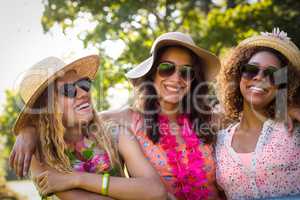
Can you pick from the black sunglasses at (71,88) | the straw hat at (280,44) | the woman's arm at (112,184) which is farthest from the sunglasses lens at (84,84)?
the straw hat at (280,44)

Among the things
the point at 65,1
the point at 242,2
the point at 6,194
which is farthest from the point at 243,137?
the point at 6,194

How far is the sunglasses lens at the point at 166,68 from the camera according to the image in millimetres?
3152

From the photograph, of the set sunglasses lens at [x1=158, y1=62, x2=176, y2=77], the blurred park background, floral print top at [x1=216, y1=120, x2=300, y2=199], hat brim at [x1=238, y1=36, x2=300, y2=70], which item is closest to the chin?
floral print top at [x1=216, y1=120, x2=300, y2=199]

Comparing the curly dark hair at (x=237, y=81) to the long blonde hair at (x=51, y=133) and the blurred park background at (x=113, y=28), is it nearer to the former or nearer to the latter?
the long blonde hair at (x=51, y=133)

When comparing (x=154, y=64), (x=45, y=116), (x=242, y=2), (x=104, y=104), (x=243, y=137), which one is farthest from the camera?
(x=242, y=2)

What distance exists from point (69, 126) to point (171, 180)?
0.83 metres

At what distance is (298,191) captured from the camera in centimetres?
282

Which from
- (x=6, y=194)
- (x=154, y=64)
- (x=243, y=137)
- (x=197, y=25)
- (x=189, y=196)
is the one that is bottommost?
(x=6, y=194)

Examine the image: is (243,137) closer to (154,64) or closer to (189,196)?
A: (189,196)

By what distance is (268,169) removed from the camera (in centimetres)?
283

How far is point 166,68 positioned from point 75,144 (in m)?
0.86

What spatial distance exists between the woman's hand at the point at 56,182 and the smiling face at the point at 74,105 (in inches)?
14.1

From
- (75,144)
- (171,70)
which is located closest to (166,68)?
(171,70)

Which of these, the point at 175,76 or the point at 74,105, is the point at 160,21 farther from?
the point at 74,105
